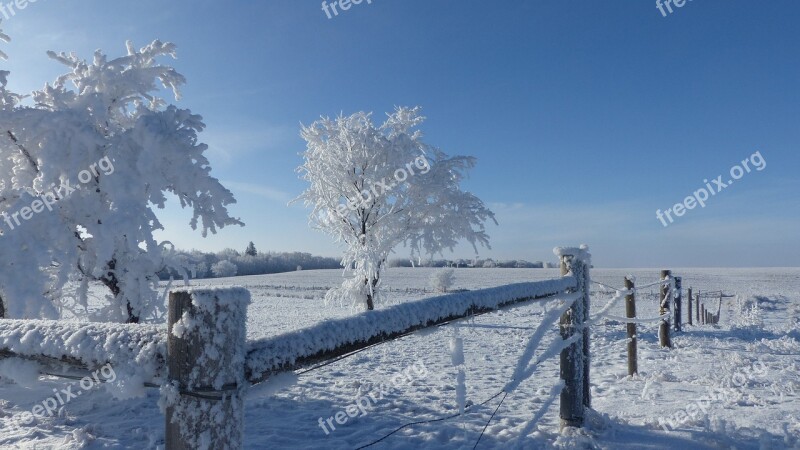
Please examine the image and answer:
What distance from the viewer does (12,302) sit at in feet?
15.2

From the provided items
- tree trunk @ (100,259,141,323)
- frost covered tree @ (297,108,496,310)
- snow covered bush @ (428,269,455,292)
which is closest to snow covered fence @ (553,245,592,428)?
tree trunk @ (100,259,141,323)

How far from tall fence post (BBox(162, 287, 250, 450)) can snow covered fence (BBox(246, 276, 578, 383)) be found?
0.09 meters

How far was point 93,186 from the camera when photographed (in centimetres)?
530

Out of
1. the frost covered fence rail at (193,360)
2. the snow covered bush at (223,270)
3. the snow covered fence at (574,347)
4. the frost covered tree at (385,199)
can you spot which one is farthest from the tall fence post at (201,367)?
the snow covered bush at (223,270)

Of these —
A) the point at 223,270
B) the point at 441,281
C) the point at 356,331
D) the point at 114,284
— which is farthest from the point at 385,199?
the point at 223,270

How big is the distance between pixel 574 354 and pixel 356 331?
272cm

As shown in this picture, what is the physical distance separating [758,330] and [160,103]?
14284 millimetres

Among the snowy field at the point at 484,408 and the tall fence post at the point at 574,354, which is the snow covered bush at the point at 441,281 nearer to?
the snowy field at the point at 484,408

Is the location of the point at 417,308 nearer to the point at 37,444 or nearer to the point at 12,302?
the point at 37,444

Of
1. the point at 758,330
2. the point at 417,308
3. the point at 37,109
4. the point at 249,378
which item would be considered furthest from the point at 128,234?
the point at 758,330

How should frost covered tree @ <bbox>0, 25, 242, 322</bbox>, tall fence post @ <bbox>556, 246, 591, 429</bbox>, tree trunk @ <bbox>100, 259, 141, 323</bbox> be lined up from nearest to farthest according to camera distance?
tall fence post @ <bbox>556, 246, 591, 429</bbox> < frost covered tree @ <bbox>0, 25, 242, 322</bbox> < tree trunk @ <bbox>100, 259, 141, 323</bbox>

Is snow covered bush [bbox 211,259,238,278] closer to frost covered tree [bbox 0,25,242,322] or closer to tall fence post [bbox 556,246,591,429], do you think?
frost covered tree [bbox 0,25,242,322]

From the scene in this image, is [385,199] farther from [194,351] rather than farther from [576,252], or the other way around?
[194,351]

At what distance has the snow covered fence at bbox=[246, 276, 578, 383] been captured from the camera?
4.13 feet
